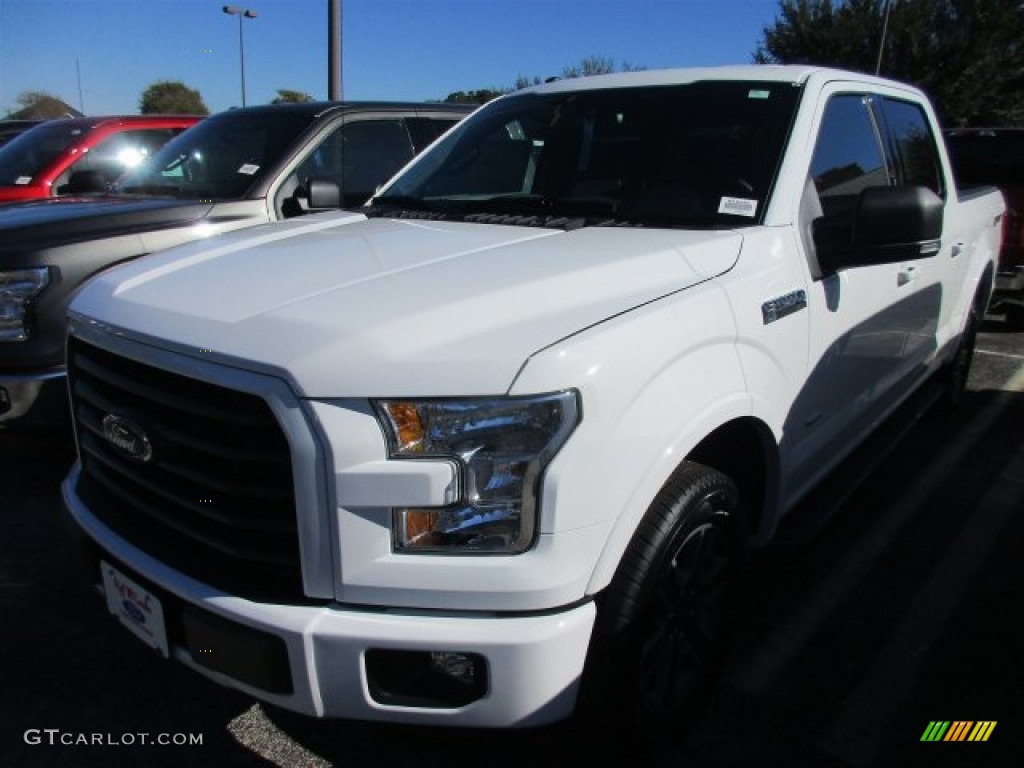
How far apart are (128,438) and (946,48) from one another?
3615cm

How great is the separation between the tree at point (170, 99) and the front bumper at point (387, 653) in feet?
205

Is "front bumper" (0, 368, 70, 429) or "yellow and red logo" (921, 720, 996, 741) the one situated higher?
"front bumper" (0, 368, 70, 429)

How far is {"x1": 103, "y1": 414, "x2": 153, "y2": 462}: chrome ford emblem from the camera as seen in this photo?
186 cm

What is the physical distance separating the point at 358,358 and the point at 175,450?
565 mm

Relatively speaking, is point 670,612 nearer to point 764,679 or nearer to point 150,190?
point 764,679

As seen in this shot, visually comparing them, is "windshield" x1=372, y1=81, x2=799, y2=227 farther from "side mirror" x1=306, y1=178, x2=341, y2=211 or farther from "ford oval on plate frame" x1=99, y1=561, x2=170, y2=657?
"ford oval on plate frame" x1=99, y1=561, x2=170, y2=657


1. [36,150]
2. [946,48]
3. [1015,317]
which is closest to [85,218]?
[36,150]

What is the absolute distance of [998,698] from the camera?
2436 mm

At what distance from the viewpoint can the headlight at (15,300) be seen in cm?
337

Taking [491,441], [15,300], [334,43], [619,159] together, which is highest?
[334,43]

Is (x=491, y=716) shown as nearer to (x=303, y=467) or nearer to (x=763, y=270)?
(x=303, y=467)

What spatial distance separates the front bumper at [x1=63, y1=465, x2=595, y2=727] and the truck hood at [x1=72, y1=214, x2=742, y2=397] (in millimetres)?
470

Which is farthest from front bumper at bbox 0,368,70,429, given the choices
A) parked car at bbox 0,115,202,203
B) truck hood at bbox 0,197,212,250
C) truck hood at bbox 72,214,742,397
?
parked car at bbox 0,115,202,203

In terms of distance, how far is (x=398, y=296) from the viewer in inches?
71.1
